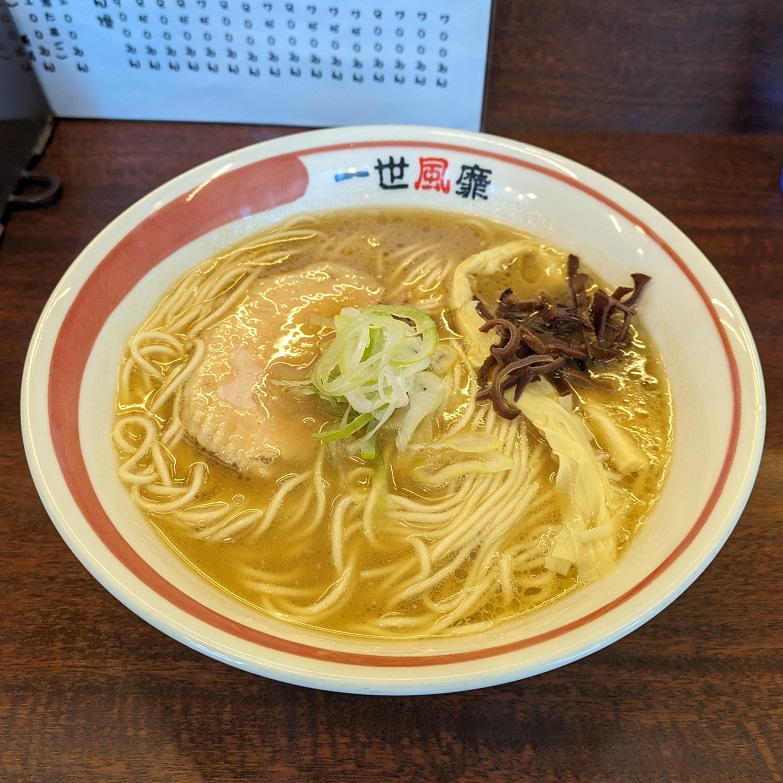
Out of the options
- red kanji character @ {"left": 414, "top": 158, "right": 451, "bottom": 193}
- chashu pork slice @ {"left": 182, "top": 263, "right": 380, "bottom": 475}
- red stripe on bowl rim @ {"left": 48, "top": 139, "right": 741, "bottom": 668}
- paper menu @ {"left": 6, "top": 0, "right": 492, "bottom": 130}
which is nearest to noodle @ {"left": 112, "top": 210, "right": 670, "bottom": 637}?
chashu pork slice @ {"left": 182, "top": 263, "right": 380, "bottom": 475}

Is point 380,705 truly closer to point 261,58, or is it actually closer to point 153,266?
point 153,266

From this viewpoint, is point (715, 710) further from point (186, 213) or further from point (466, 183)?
point (186, 213)

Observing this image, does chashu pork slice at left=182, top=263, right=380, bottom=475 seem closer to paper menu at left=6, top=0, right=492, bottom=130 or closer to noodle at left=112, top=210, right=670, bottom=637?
noodle at left=112, top=210, right=670, bottom=637

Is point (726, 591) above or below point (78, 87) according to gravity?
below

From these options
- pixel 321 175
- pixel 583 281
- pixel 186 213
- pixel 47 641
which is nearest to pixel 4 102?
pixel 186 213

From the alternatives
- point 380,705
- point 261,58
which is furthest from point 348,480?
point 261,58

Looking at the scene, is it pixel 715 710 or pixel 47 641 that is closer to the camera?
pixel 715 710
